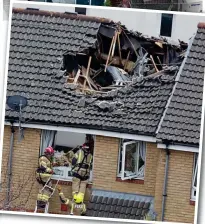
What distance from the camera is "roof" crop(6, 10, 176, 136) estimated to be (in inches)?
502

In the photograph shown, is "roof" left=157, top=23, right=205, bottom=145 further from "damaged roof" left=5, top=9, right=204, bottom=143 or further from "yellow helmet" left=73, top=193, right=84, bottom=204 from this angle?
"yellow helmet" left=73, top=193, right=84, bottom=204

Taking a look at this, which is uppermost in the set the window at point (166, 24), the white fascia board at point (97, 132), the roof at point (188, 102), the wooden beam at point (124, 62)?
the window at point (166, 24)

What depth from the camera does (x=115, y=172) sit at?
12766mm

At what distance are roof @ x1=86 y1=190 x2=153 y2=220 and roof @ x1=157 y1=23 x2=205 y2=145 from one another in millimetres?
810

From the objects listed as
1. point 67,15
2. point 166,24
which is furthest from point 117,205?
point 67,15

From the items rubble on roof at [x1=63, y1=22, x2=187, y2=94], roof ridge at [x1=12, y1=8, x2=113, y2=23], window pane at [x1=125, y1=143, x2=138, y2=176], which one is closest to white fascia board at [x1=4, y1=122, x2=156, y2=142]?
window pane at [x1=125, y1=143, x2=138, y2=176]

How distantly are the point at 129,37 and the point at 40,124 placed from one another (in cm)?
155

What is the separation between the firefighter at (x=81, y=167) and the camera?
12.7 metres

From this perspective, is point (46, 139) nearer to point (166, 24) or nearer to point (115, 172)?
point (115, 172)

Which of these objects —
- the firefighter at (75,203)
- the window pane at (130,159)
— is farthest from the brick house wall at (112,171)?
the firefighter at (75,203)

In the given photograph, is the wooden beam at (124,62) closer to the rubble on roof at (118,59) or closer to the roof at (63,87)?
the rubble on roof at (118,59)

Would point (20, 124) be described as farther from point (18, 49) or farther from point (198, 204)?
point (198, 204)

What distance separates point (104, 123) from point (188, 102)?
1.04m

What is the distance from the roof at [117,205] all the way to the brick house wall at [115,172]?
0.23 feet
